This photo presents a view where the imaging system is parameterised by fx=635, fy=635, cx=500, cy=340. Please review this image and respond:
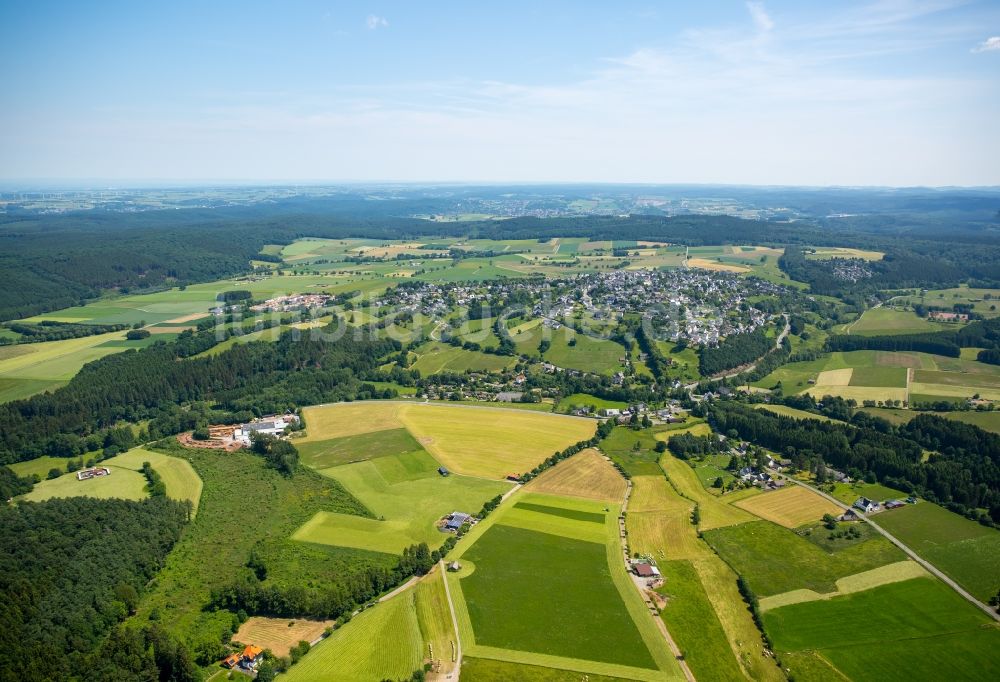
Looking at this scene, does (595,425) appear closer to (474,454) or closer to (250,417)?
(474,454)

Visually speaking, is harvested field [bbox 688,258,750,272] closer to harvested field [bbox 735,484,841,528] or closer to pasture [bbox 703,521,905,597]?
harvested field [bbox 735,484,841,528]

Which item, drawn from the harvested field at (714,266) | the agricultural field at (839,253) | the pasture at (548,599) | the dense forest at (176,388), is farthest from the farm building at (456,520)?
the agricultural field at (839,253)

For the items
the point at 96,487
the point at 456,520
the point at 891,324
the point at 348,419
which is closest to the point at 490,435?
the point at 348,419

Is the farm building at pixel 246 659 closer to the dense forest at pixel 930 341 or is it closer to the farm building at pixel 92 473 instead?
the farm building at pixel 92 473

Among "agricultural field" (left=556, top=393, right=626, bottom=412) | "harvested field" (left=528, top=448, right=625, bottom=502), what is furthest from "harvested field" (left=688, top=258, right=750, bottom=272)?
"harvested field" (left=528, top=448, right=625, bottom=502)

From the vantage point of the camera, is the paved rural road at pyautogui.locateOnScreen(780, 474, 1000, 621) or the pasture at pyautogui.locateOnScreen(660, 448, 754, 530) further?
the pasture at pyautogui.locateOnScreen(660, 448, 754, 530)

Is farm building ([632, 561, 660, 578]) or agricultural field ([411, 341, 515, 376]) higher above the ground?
agricultural field ([411, 341, 515, 376])

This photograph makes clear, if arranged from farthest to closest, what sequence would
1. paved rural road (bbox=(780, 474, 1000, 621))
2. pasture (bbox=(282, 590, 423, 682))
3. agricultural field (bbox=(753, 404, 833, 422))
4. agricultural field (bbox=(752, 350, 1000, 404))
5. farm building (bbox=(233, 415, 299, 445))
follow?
agricultural field (bbox=(752, 350, 1000, 404))
agricultural field (bbox=(753, 404, 833, 422))
farm building (bbox=(233, 415, 299, 445))
paved rural road (bbox=(780, 474, 1000, 621))
pasture (bbox=(282, 590, 423, 682))

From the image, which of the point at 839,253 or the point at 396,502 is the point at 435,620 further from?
the point at 839,253
